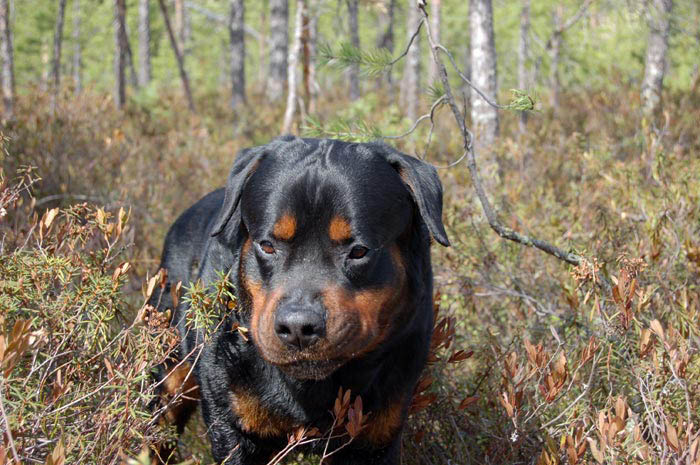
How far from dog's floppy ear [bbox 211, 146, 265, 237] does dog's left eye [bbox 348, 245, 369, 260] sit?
571 millimetres

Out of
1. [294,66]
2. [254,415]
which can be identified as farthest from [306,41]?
[254,415]

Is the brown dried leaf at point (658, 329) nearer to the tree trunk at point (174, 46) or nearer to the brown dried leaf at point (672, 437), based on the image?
the brown dried leaf at point (672, 437)

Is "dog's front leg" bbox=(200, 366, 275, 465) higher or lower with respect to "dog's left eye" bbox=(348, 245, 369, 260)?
lower

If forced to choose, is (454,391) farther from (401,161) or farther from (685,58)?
(685,58)

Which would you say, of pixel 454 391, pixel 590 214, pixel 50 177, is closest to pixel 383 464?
pixel 454 391

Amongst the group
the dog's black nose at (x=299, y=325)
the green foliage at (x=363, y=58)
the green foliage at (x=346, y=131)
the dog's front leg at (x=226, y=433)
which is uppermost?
the green foliage at (x=363, y=58)

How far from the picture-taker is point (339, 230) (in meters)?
2.59

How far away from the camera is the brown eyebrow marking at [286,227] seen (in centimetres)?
259

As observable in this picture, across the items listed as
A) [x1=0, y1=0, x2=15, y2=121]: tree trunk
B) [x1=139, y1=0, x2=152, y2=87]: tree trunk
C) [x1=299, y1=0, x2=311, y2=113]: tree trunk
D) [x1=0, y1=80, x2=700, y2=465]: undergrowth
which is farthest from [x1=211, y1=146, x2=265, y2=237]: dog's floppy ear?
[x1=139, y1=0, x2=152, y2=87]: tree trunk

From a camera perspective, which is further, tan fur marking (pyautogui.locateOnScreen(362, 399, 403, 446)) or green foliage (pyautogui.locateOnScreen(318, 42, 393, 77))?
green foliage (pyautogui.locateOnScreen(318, 42, 393, 77))

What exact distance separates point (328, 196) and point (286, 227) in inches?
7.6

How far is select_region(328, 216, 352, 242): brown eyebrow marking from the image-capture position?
2586 mm

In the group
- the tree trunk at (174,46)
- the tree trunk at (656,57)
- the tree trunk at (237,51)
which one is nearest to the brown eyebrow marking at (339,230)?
the tree trunk at (656,57)

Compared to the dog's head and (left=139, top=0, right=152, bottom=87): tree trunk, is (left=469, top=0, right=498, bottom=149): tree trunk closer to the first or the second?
the dog's head
